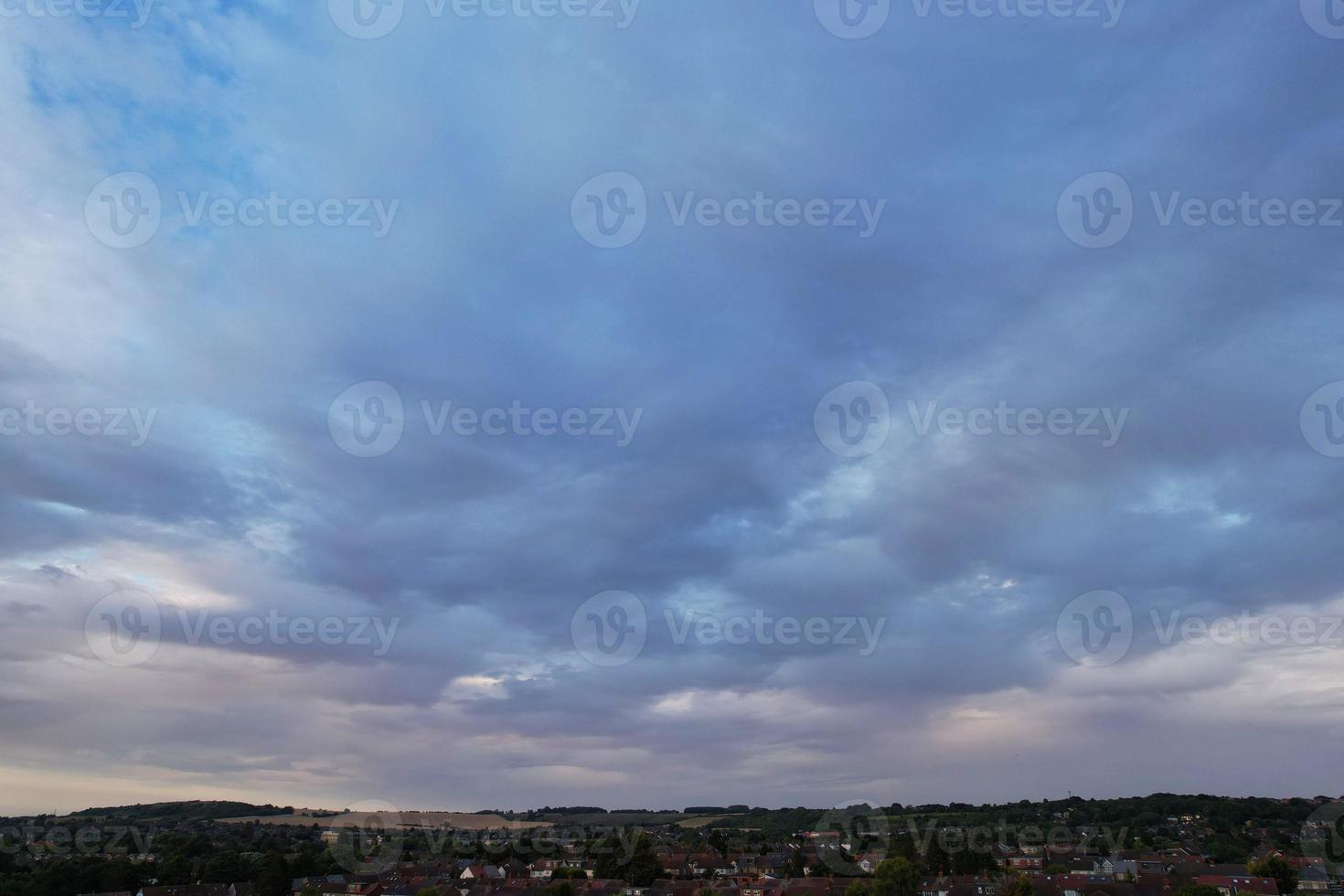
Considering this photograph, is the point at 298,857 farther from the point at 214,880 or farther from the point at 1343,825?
the point at 1343,825

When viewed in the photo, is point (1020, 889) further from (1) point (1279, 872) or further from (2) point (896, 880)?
(1) point (1279, 872)

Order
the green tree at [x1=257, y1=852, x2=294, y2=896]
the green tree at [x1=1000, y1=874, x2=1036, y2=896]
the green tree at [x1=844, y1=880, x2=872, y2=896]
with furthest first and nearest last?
the green tree at [x1=257, y1=852, x2=294, y2=896], the green tree at [x1=844, y1=880, x2=872, y2=896], the green tree at [x1=1000, y1=874, x2=1036, y2=896]

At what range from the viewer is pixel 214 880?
390ft

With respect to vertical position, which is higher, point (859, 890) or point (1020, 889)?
point (1020, 889)

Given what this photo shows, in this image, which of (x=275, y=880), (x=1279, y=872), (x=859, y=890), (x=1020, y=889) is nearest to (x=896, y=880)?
(x=859, y=890)

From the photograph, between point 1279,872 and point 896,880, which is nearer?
point 896,880

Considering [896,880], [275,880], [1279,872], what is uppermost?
[896,880]

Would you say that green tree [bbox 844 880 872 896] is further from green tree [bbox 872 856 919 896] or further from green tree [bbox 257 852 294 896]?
green tree [bbox 257 852 294 896]

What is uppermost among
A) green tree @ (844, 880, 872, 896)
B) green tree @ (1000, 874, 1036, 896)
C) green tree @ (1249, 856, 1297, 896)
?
green tree @ (1000, 874, 1036, 896)

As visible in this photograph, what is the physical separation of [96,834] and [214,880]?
10943cm

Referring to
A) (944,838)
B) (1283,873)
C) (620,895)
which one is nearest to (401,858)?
(620,895)

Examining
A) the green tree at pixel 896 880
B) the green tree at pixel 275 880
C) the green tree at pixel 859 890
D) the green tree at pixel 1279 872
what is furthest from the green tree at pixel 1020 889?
the green tree at pixel 275 880

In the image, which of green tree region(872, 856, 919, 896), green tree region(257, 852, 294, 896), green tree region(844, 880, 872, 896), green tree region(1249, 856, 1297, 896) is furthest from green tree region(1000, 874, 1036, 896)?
green tree region(257, 852, 294, 896)

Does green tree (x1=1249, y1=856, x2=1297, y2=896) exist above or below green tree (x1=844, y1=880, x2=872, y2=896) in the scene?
below
